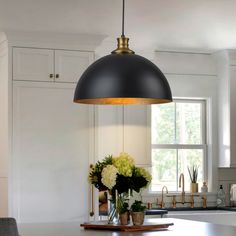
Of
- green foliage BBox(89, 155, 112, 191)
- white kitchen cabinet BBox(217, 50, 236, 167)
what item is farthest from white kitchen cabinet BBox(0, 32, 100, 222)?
green foliage BBox(89, 155, 112, 191)

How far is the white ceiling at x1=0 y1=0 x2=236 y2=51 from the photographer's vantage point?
4875 mm

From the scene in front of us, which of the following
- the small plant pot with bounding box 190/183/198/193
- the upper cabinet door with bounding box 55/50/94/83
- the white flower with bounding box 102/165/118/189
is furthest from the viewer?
the small plant pot with bounding box 190/183/198/193

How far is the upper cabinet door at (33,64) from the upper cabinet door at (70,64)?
0.20 feet

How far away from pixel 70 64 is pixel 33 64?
0.38m

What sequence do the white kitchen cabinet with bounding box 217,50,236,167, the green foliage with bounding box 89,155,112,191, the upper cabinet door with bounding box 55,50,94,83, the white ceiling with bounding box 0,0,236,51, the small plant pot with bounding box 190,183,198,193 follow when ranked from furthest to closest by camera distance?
the small plant pot with bounding box 190,183,198,193 → the white kitchen cabinet with bounding box 217,50,236,167 → the upper cabinet door with bounding box 55,50,94,83 → the white ceiling with bounding box 0,0,236,51 → the green foliage with bounding box 89,155,112,191

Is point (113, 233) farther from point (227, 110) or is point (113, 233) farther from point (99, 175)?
point (227, 110)

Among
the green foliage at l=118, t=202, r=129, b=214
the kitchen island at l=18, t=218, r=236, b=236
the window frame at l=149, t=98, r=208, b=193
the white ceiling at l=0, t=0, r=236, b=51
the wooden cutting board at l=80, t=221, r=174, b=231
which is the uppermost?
the white ceiling at l=0, t=0, r=236, b=51

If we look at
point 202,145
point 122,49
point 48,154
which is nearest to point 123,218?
point 122,49

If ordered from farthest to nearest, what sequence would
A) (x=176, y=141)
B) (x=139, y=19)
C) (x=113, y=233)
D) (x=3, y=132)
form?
(x=176, y=141)
(x=3, y=132)
(x=139, y=19)
(x=113, y=233)

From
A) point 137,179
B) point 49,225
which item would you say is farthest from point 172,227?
point 49,225

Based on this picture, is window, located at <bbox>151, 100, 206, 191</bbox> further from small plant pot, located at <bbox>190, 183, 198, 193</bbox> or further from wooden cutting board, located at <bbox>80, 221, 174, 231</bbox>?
wooden cutting board, located at <bbox>80, 221, 174, 231</bbox>

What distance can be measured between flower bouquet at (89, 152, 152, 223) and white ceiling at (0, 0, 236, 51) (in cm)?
138

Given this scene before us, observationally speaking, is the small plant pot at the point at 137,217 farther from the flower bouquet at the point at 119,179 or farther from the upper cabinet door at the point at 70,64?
the upper cabinet door at the point at 70,64

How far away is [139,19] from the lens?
17.7 ft
